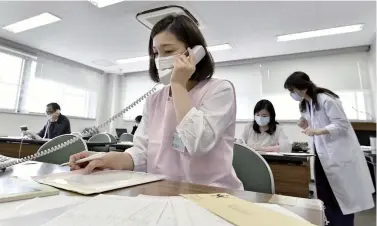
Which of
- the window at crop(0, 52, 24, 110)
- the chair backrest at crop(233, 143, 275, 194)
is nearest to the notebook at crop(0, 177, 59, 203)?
the chair backrest at crop(233, 143, 275, 194)

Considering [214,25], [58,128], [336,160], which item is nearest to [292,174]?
[336,160]

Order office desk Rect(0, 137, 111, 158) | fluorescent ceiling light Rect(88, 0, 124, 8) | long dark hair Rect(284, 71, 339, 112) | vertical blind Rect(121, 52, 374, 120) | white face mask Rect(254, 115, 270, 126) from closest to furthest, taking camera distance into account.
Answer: long dark hair Rect(284, 71, 339, 112) < white face mask Rect(254, 115, 270, 126) < office desk Rect(0, 137, 111, 158) < fluorescent ceiling light Rect(88, 0, 124, 8) < vertical blind Rect(121, 52, 374, 120)

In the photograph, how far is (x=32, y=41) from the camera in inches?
173

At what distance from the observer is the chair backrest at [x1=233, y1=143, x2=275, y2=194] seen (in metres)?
0.95

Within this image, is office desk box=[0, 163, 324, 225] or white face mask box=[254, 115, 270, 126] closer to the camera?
office desk box=[0, 163, 324, 225]

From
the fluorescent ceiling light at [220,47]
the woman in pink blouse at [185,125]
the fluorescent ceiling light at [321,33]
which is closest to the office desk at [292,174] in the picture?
the woman in pink blouse at [185,125]

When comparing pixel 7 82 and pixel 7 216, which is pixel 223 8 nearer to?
pixel 7 216

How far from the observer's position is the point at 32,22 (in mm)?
3652

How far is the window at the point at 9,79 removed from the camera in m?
4.29

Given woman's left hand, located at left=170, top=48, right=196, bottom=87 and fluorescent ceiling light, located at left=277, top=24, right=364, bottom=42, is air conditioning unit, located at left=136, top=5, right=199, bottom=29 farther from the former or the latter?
woman's left hand, located at left=170, top=48, right=196, bottom=87

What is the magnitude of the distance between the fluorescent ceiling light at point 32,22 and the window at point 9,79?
77cm

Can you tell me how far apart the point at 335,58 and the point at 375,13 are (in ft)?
4.30

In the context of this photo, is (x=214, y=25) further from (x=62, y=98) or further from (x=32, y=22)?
(x=62, y=98)

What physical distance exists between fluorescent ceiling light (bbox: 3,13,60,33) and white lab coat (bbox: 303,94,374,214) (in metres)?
3.85
